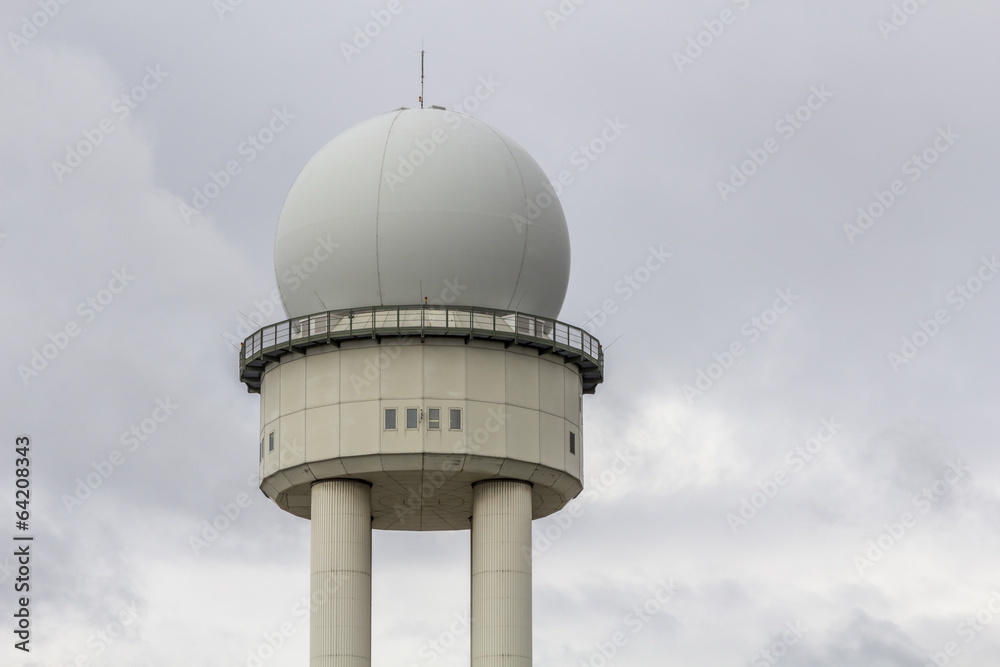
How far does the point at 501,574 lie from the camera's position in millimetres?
83125

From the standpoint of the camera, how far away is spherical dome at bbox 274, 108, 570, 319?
83.8 metres

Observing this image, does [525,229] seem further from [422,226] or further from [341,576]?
[341,576]

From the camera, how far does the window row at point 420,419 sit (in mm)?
81938

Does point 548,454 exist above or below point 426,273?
below

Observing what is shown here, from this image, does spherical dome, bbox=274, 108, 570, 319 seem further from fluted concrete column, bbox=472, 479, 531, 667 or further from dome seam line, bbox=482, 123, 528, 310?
fluted concrete column, bbox=472, 479, 531, 667

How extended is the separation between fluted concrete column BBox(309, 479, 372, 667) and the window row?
3.09m

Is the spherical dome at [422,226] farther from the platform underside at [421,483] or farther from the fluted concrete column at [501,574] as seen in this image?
the fluted concrete column at [501,574]

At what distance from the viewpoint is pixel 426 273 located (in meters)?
83.6

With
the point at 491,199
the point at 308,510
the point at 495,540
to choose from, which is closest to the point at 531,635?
the point at 495,540

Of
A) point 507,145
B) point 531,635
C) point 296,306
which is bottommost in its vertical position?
point 531,635

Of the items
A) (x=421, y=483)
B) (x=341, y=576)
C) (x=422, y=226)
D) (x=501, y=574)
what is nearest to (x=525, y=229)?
(x=422, y=226)

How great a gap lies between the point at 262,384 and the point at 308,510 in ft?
17.3

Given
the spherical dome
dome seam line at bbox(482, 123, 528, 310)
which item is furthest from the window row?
dome seam line at bbox(482, 123, 528, 310)

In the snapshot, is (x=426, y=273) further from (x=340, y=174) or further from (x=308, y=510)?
(x=308, y=510)
